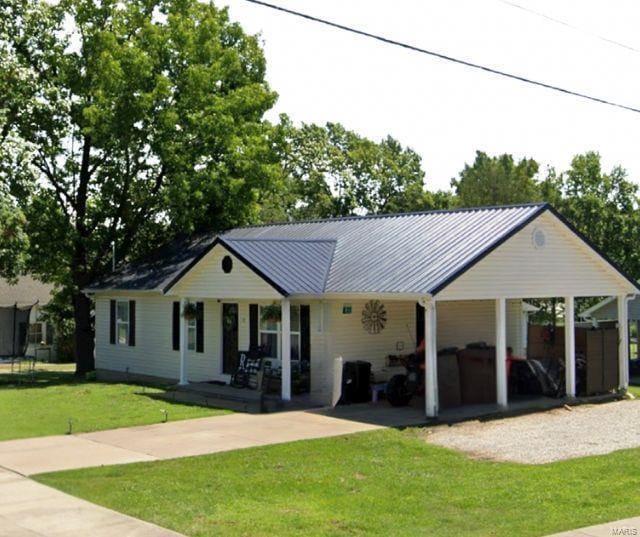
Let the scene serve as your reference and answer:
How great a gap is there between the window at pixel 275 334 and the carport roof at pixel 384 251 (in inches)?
46.1

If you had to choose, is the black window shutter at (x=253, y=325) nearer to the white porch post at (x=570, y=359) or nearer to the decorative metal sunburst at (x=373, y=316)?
the decorative metal sunburst at (x=373, y=316)

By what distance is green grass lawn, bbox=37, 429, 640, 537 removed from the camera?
29.7 feet

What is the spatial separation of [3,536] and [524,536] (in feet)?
Result: 16.8

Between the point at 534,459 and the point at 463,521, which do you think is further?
the point at 534,459

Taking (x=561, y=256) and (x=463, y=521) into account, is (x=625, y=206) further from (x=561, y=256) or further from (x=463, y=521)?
(x=463, y=521)

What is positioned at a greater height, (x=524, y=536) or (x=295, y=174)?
(x=295, y=174)

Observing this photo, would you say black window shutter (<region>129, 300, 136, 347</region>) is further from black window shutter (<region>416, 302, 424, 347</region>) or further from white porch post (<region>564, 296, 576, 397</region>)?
white porch post (<region>564, 296, 576, 397</region>)

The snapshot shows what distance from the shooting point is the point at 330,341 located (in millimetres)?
19609

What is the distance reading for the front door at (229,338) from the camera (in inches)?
870

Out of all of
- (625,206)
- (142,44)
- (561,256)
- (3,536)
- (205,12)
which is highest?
(205,12)

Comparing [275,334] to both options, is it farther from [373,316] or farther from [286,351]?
[373,316]

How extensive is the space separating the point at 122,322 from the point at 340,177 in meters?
34.8

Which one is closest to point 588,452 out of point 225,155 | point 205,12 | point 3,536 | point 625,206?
point 3,536

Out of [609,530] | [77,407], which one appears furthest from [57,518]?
[77,407]
